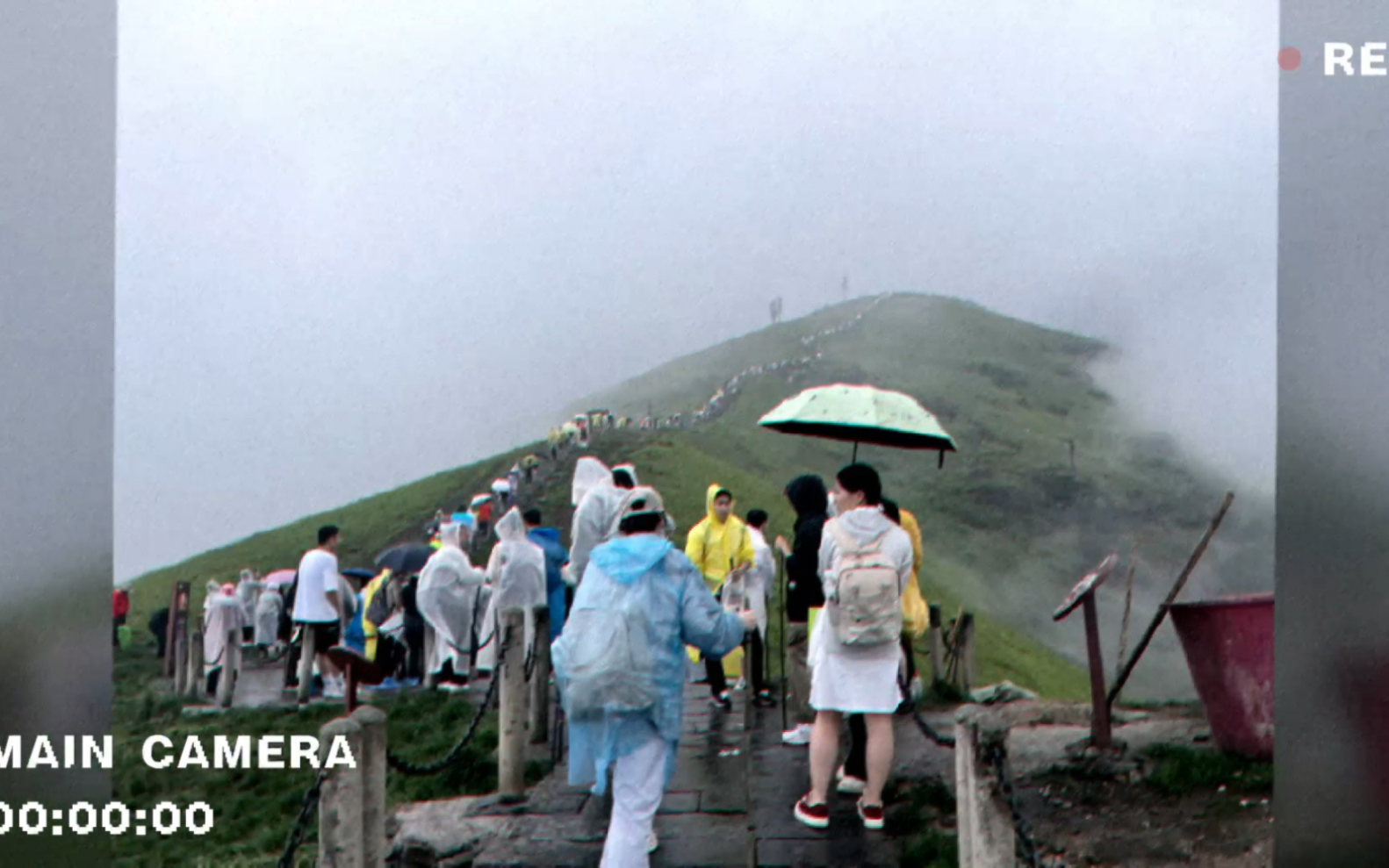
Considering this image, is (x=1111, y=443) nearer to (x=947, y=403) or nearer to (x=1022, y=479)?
(x=1022, y=479)

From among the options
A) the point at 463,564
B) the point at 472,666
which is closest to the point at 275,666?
the point at 472,666

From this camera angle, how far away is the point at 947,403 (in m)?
33.3

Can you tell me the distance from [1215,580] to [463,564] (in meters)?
9.48

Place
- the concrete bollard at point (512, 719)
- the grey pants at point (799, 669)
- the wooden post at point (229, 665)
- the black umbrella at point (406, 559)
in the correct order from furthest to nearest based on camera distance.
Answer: the black umbrella at point (406, 559)
the wooden post at point (229, 665)
the grey pants at point (799, 669)
the concrete bollard at point (512, 719)

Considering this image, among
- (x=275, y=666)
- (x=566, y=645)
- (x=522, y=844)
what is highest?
(x=566, y=645)

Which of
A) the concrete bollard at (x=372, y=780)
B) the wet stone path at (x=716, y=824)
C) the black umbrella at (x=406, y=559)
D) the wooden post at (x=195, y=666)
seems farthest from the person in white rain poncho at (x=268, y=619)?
the concrete bollard at (x=372, y=780)

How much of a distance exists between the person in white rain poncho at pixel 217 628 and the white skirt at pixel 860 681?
929cm

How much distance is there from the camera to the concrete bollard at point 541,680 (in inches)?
315

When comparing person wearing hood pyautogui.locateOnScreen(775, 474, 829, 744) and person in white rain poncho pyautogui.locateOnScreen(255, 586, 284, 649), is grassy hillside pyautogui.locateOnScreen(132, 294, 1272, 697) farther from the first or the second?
person in white rain poncho pyautogui.locateOnScreen(255, 586, 284, 649)

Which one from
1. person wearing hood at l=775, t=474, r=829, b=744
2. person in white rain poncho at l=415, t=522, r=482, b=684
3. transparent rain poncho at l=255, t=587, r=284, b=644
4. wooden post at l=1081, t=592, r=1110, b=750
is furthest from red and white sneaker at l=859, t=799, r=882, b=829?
transparent rain poncho at l=255, t=587, r=284, b=644

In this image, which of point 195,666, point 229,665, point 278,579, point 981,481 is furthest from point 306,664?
point 981,481

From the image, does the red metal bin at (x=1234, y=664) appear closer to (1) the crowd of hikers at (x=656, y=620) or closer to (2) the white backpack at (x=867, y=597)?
(1) the crowd of hikers at (x=656, y=620)

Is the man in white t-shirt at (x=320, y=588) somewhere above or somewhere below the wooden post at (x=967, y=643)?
above

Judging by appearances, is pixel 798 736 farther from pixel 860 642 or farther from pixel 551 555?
pixel 551 555
